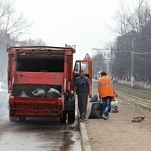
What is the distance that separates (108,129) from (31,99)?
123 inches

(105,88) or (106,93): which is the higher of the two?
(105,88)

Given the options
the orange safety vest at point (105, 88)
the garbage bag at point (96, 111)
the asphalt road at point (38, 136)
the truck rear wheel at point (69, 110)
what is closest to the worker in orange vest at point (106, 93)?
the orange safety vest at point (105, 88)

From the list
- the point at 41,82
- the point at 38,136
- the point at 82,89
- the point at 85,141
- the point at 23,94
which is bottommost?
the point at 38,136

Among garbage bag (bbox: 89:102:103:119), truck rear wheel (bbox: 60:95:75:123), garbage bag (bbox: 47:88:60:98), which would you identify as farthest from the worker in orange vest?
garbage bag (bbox: 47:88:60:98)

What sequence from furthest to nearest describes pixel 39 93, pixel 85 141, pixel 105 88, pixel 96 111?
pixel 96 111 → pixel 105 88 → pixel 39 93 → pixel 85 141

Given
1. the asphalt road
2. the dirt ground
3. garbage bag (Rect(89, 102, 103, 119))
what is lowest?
the asphalt road

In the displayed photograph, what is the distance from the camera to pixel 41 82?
52.7ft

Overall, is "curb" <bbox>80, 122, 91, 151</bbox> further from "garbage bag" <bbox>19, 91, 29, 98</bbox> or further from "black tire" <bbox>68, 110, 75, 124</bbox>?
"black tire" <bbox>68, 110, 75, 124</bbox>

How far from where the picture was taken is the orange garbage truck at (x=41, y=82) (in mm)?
14992

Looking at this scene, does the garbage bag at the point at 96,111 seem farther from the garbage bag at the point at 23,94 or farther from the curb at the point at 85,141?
the curb at the point at 85,141

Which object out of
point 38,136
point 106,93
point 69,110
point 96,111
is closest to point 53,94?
point 69,110

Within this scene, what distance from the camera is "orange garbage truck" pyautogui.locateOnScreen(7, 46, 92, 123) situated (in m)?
15.0

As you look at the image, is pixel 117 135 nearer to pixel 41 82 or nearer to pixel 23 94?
pixel 23 94

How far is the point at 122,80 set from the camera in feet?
354
